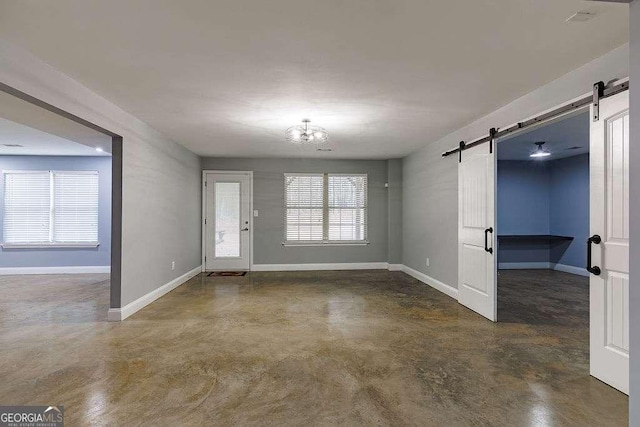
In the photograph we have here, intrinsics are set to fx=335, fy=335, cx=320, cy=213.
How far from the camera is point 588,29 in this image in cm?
214

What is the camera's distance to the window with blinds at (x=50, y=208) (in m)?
6.59

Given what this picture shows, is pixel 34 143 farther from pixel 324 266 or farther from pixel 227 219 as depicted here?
pixel 324 266

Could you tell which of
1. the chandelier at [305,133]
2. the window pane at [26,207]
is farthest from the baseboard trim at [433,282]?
the window pane at [26,207]

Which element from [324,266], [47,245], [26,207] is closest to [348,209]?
[324,266]

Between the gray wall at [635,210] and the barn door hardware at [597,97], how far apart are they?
1441mm

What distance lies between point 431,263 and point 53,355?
16.3 feet

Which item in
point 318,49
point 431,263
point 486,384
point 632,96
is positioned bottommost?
point 486,384

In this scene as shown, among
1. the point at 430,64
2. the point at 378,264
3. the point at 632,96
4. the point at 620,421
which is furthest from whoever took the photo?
the point at 378,264

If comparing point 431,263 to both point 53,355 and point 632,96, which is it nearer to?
point 632,96

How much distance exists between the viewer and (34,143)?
566cm

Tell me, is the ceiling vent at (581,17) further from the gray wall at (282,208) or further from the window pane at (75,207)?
the window pane at (75,207)

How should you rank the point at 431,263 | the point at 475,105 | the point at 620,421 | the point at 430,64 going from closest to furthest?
the point at 620,421
the point at 430,64
the point at 475,105
the point at 431,263

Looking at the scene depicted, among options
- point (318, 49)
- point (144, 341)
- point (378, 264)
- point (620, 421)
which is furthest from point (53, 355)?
point (378, 264)

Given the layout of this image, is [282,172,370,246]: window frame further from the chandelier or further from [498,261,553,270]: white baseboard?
[498,261,553,270]: white baseboard
